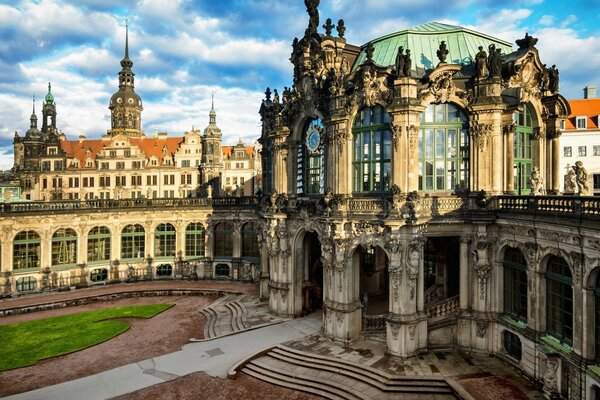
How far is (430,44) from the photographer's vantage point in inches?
1139

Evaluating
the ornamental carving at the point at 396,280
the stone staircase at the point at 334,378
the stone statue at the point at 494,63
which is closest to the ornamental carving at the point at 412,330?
the ornamental carving at the point at 396,280

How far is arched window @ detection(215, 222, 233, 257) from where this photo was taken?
48.7 metres

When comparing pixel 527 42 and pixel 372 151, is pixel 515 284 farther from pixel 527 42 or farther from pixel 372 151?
pixel 527 42

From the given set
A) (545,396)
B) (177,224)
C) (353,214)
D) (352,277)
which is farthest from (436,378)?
(177,224)

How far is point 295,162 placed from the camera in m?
32.9

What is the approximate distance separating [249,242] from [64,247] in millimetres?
19961

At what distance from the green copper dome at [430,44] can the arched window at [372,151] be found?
15.1 ft

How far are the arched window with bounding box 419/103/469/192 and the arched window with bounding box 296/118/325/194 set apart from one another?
764cm

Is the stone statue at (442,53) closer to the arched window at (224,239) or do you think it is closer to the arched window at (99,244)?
the arched window at (224,239)

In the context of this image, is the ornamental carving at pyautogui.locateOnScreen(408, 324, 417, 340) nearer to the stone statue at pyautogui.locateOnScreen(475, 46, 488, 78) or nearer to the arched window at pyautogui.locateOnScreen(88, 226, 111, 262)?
the stone statue at pyautogui.locateOnScreen(475, 46, 488, 78)

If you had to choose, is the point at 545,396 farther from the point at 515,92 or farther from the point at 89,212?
the point at 89,212

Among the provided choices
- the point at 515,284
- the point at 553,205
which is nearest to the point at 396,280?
the point at 515,284

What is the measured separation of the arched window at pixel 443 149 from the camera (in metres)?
25.6

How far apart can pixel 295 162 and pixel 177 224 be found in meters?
21.7
